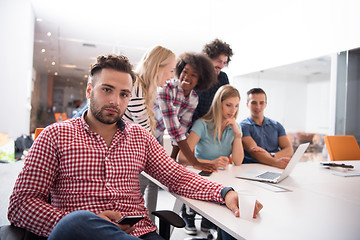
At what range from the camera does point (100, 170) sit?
115 cm

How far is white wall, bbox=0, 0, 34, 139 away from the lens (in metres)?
4.49

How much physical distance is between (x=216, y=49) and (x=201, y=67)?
0.48 meters

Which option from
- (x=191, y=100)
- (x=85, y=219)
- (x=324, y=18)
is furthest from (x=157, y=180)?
(x=324, y=18)

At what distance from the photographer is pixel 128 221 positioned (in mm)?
979

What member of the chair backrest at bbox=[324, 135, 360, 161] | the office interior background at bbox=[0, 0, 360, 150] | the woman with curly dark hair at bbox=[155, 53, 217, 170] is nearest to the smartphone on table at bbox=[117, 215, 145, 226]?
the woman with curly dark hair at bbox=[155, 53, 217, 170]

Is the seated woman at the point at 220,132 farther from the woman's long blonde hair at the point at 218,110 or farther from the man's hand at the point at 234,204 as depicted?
the man's hand at the point at 234,204

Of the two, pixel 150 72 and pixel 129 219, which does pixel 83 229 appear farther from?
pixel 150 72

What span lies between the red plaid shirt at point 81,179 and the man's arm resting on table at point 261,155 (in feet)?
3.32

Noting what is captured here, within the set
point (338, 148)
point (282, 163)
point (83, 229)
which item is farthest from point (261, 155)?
point (83, 229)

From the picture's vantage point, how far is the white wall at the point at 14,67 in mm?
4491

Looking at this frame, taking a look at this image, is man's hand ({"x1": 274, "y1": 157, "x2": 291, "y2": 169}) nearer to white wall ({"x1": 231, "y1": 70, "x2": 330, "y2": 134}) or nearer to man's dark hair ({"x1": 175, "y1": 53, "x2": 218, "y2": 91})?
man's dark hair ({"x1": 175, "y1": 53, "x2": 218, "y2": 91})

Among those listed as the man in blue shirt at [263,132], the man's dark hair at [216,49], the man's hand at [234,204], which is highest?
the man's dark hair at [216,49]

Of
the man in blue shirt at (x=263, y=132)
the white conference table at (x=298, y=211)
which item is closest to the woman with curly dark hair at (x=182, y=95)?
the white conference table at (x=298, y=211)

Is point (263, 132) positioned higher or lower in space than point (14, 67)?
lower
